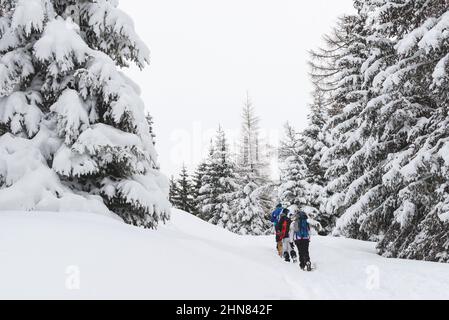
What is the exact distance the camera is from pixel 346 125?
18844 mm

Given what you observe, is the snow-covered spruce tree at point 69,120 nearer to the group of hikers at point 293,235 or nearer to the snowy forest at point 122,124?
the snowy forest at point 122,124

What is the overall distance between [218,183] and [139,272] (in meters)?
34.1

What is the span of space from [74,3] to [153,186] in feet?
17.2

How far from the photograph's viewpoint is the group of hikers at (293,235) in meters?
12.9

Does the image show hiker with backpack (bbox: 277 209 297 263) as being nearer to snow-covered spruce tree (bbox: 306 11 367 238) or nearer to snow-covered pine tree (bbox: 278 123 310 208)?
snow-covered spruce tree (bbox: 306 11 367 238)

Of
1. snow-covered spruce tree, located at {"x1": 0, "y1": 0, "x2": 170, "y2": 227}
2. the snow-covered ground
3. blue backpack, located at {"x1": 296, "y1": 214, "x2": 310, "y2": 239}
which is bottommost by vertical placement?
the snow-covered ground

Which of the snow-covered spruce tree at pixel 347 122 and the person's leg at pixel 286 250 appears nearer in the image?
the person's leg at pixel 286 250

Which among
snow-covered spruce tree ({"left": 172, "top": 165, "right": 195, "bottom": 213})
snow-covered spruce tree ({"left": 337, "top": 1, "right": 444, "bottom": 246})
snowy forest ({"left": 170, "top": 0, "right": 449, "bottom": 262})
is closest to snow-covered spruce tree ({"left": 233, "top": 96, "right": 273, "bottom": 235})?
snow-covered spruce tree ({"left": 172, "top": 165, "right": 195, "bottom": 213})

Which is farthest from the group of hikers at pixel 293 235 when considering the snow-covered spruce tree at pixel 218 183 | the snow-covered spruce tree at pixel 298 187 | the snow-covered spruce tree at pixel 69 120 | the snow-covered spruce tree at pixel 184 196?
the snow-covered spruce tree at pixel 184 196

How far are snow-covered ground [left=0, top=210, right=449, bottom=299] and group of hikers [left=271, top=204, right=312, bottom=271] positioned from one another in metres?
1.40

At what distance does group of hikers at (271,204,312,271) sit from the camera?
12898mm

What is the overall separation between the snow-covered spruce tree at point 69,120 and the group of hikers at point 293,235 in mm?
4177

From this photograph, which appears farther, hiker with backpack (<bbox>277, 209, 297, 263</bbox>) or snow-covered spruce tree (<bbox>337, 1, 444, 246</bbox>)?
hiker with backpack (<bbox>277, 209, 297, 263</bbox>)

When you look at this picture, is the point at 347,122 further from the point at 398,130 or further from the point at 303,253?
the point at 303,253
